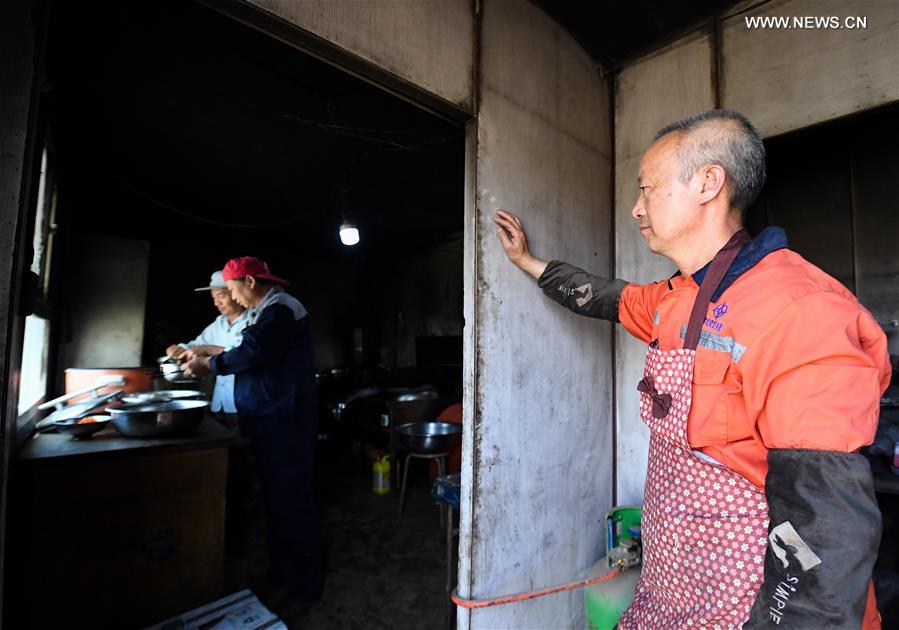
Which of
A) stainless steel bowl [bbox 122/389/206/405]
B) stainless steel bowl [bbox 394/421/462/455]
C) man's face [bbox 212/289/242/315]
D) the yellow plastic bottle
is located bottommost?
the yellow plastic bottle

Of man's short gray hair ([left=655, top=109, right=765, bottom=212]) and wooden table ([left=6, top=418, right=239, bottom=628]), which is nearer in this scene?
man's short gray hair ([left=655, top=109, right=765, bottom=212])

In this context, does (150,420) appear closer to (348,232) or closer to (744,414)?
(744,414)

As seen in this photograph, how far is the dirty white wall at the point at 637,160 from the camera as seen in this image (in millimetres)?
2240

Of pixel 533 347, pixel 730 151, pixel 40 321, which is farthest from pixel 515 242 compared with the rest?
pixel 40 321

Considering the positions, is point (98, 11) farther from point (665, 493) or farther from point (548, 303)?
point (665, 493)

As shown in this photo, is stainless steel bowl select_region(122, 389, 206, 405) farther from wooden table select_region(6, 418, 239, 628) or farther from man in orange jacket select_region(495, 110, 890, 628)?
man in orange jacket select_region(495, 110, 890, 628)

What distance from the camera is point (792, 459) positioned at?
841mm

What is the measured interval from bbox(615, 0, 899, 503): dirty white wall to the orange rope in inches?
20.2

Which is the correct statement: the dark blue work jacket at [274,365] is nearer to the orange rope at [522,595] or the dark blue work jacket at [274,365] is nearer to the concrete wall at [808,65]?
the orange rope at [522,595]

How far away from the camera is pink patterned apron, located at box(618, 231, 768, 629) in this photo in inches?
40.4

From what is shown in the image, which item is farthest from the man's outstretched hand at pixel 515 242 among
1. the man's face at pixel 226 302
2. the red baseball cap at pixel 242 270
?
the man's face at pixel 226 302

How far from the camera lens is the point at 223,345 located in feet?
12.9

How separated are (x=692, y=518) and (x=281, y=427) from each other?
7.54ft

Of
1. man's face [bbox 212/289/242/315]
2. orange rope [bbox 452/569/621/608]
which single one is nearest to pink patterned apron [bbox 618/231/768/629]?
orange rope [bbox 452/569/621/608]
